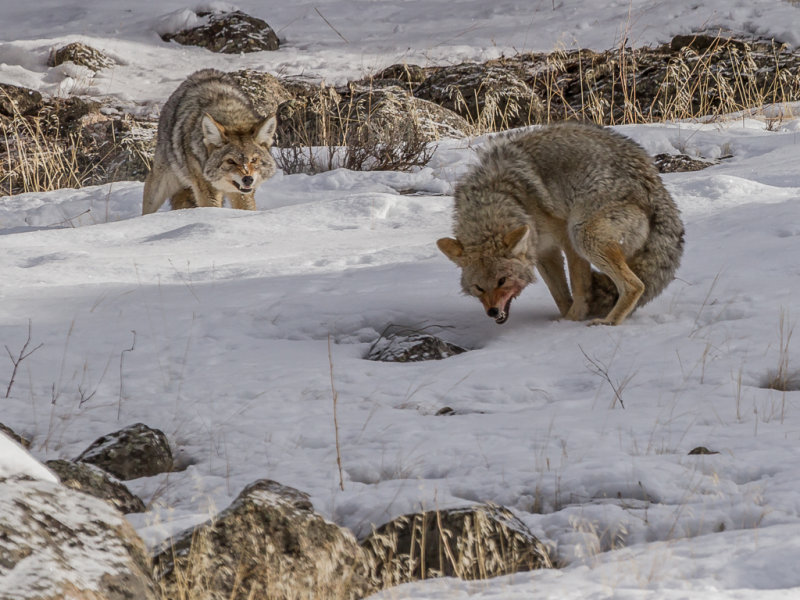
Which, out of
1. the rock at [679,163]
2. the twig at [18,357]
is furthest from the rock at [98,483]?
the rock at [679,163]

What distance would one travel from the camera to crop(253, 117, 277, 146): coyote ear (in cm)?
1112

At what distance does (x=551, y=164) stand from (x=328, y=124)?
7.92m

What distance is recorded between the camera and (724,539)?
355cm

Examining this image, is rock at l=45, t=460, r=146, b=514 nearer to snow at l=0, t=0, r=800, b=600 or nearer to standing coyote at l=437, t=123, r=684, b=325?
snow at l=0, t=0, r=800, b=600

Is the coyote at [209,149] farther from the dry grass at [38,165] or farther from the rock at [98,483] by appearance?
the rock at [98,483]

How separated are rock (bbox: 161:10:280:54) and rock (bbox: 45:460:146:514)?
20432mm

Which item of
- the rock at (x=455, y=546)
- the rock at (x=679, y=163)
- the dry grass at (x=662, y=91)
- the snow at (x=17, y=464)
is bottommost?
the rock at (x=455, y=546)

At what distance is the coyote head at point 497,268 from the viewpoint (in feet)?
21.6

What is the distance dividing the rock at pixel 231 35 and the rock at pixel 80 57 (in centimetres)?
219

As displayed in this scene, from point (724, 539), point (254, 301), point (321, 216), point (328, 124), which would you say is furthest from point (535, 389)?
point (328, 124)

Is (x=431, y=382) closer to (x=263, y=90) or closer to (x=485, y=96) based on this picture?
(x=485, y=96)

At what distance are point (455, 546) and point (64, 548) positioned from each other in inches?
60.7

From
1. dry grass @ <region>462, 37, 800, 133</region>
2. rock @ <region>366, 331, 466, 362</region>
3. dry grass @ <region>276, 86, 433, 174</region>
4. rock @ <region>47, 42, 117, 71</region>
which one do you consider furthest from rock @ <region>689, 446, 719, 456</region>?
rock @ <region>47, 42, 117, 71</region>

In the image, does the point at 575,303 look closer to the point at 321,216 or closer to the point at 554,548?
the point at 554,548
